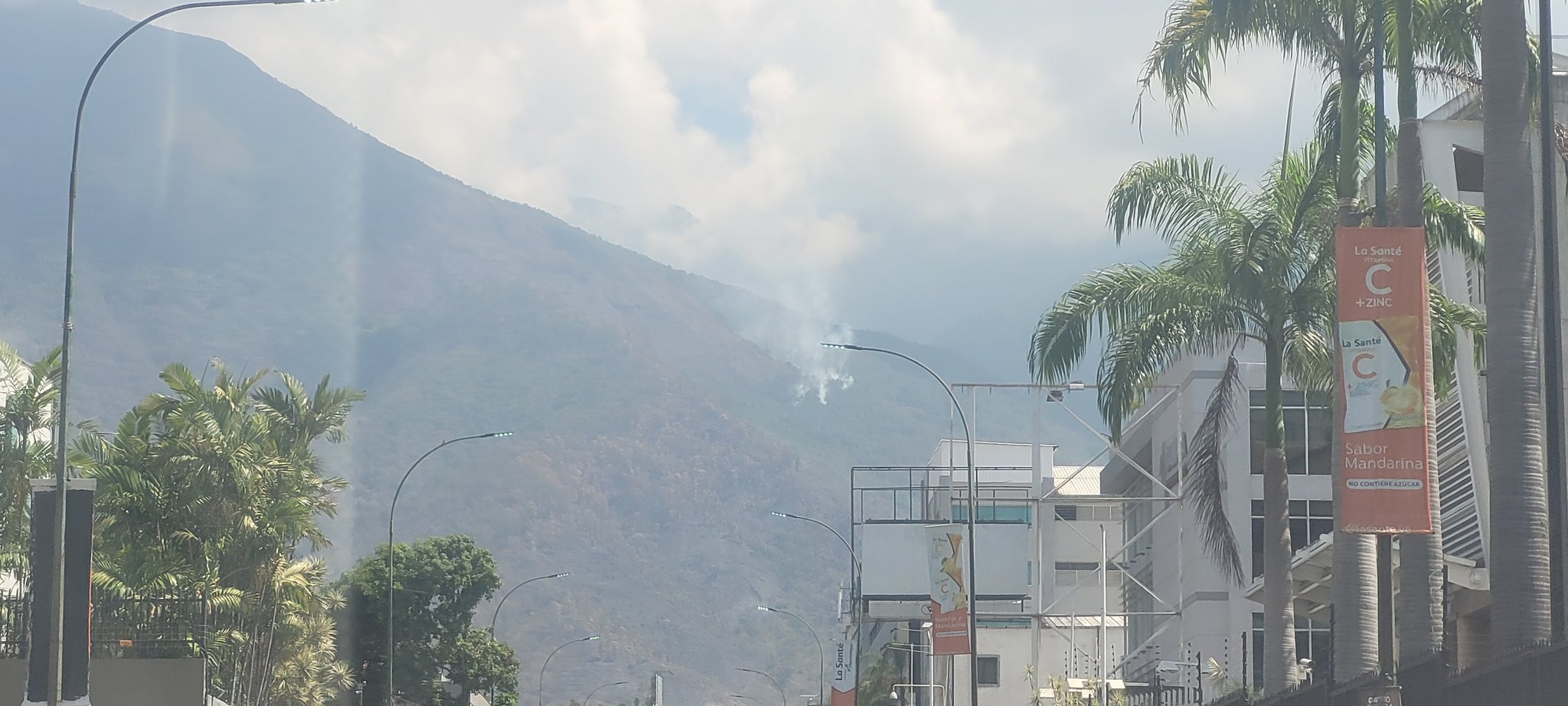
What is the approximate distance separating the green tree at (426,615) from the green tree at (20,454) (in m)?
35.8

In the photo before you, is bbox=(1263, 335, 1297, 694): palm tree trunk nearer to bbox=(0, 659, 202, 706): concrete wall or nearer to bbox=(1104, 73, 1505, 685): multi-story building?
bbox=(1104, 73, 1505, 685): multi-story building

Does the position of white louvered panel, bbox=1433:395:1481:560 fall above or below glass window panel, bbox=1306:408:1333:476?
below

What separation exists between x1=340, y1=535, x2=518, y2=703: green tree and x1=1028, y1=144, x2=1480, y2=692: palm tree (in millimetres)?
45998

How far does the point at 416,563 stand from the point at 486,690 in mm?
6524

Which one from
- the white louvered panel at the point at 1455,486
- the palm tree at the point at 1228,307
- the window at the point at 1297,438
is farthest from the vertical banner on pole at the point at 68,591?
the window at the point at 1297,438

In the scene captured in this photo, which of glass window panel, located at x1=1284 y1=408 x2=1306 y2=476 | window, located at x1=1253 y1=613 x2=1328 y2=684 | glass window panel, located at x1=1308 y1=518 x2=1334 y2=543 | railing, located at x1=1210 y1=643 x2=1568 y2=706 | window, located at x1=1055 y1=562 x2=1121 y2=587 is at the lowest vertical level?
window, located at x1=1253 y1=613 x2=1328 y2=684

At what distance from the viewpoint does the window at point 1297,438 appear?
56.6 m

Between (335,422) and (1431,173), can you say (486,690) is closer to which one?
(335,422)

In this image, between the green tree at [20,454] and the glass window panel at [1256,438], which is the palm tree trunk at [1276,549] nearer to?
the green tree at [20,454]

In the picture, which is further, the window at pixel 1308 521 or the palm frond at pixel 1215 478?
the window at pixel 1308 521

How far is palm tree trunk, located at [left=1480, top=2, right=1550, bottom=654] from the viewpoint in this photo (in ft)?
62.7

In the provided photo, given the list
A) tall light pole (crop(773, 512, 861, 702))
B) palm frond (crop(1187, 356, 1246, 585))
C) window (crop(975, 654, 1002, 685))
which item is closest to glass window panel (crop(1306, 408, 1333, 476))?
tall light pole (crop(773, 512, 861, 702))

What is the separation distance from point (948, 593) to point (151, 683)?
64.1 ft

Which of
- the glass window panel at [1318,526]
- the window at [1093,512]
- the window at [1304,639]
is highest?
the window at [1093,512]
